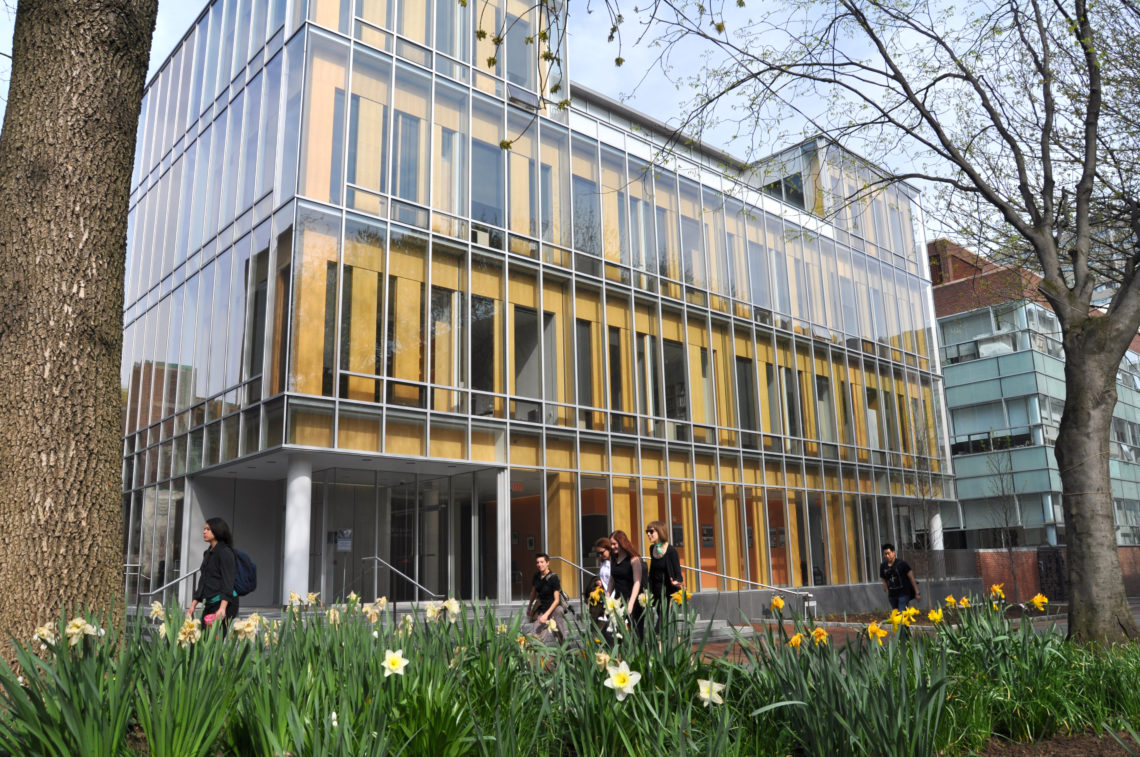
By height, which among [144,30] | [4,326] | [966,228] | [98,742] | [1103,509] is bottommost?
[98,742]

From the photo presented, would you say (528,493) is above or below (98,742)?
above

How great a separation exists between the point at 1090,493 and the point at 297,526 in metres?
12.4

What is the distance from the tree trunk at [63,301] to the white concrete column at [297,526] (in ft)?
35.5

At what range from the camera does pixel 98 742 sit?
3.13 metres

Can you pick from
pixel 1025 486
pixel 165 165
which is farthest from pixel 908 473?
pixel 165 165

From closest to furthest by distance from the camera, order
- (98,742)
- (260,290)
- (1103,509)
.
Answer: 1. (98,742)
2. (1103,509)
3. (260,290)

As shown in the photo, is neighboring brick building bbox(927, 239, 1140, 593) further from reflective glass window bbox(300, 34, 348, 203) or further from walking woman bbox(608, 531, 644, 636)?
walking woman bbox(608, 531, 644, 636)

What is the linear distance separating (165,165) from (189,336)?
632 cm

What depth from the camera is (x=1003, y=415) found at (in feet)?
135

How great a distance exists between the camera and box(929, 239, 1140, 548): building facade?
39188 millimetres

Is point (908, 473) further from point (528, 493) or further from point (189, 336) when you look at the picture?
point (189, 336)

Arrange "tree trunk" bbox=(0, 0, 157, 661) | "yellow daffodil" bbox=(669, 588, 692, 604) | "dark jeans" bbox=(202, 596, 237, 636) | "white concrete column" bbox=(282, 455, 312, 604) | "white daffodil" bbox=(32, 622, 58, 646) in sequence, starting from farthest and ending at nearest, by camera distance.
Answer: "white concrete column" bbox=(282, 455, 312, 604) → "dark jeans" bbox=(202, 596, 237, 636) → "yellow daffodil" bbox=(669, 588, 692, 604) → "tree trunk" bbox=(0, 0, 157, 661) → "white daffodil" bbox=(32, 622, 58, 646)

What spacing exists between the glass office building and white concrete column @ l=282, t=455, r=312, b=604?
0.06 meters

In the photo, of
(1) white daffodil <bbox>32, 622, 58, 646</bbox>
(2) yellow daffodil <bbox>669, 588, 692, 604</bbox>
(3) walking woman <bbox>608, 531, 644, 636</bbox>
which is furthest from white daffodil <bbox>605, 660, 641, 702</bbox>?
(3) walking woman <bbox>608, 531, 644, 636</bbox>
